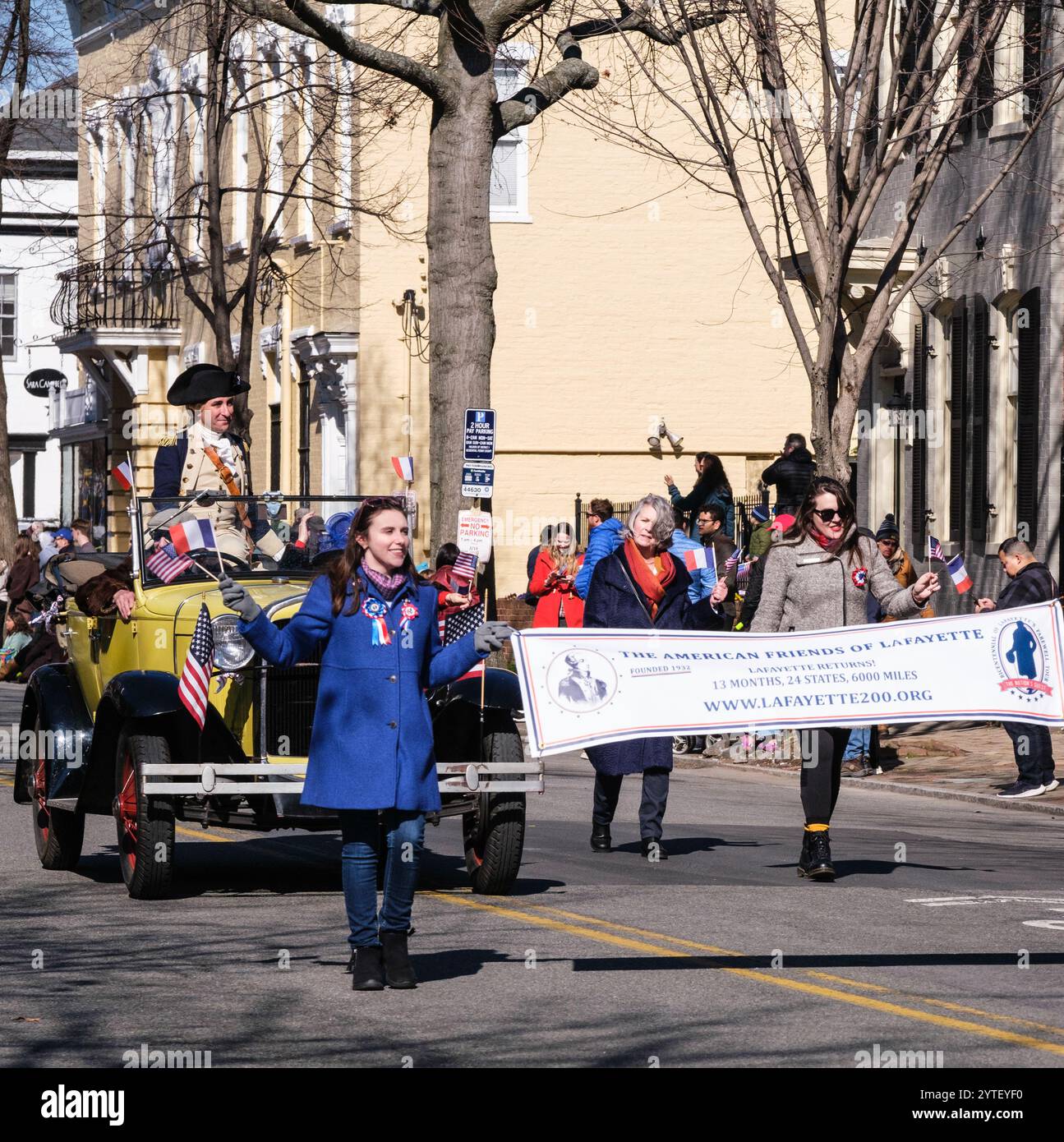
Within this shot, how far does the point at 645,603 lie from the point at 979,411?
1381 centimetres

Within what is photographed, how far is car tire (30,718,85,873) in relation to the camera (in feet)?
41.6

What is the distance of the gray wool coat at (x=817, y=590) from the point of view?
12.0 m

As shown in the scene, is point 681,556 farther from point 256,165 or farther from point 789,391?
point 256,165

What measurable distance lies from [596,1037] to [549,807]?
8.73 metres

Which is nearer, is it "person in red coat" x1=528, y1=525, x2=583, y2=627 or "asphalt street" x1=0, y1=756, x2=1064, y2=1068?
"asphalt street" x1=0, y1=756, x2=1064, y2=1068

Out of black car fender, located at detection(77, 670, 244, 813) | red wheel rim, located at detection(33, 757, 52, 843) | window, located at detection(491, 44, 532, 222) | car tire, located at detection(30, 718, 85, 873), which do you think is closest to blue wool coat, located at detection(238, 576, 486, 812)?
black car fender, located at detection(77, 670, 244, 813)

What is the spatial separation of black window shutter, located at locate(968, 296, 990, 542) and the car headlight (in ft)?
50.9

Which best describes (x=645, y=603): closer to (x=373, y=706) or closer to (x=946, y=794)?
(x=373, y=706)

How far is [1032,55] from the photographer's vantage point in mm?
24656

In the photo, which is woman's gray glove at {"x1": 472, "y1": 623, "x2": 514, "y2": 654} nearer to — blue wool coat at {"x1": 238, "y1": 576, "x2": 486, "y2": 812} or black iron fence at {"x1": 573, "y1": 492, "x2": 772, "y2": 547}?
blue wool coat at {"x1": 238, "y1": 576, "x2": 486, "y2": 812}

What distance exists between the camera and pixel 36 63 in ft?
136

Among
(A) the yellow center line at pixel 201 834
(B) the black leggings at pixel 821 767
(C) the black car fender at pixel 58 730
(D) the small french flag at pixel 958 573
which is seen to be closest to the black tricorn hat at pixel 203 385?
(C) the black car fender at pixel 58 730

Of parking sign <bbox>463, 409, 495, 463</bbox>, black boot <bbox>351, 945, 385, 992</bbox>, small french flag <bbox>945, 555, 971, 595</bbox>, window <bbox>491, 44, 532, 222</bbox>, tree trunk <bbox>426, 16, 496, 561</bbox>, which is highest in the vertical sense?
window <bbox>491, 44, 532, 222</bbox>
